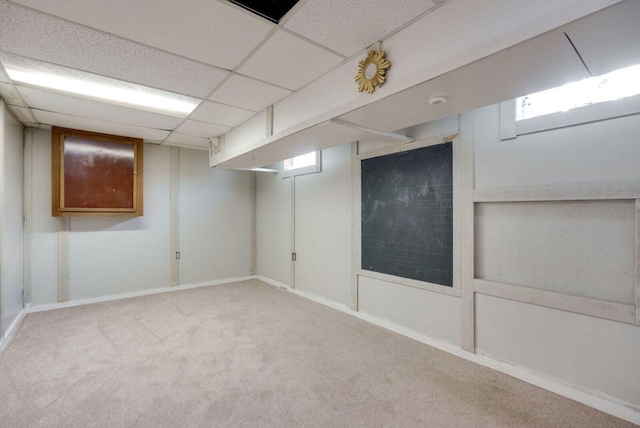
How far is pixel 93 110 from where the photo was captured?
131 inches

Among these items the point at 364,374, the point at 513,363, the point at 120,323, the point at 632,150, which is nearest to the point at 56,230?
the point at 120,323

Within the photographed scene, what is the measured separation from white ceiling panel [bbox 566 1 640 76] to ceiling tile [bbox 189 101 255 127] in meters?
2.94

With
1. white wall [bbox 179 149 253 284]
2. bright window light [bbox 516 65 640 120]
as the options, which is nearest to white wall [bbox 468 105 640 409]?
bright window light [bbox 516 65 640 120]

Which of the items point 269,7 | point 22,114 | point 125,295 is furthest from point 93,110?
point 125,295

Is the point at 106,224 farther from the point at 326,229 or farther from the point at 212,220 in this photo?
the point at 326,229

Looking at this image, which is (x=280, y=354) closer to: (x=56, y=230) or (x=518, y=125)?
(x=518, y=125)

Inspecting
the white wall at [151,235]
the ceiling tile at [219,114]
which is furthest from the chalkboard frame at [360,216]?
the white wall at [151,235]

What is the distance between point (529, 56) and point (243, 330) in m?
3.46

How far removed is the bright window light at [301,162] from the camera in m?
4.65

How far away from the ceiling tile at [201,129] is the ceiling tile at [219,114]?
0.17 meters

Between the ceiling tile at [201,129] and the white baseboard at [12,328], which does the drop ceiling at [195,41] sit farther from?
the white baseboard at [12,328]

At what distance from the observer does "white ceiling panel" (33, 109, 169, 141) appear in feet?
11.7

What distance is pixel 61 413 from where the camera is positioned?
6.51 feet

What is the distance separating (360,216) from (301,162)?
5.43 feet
